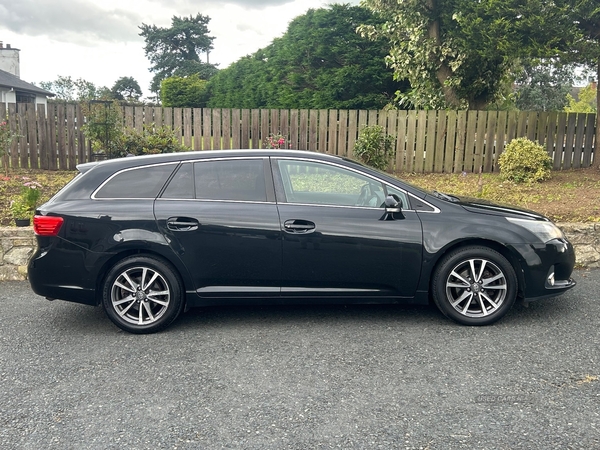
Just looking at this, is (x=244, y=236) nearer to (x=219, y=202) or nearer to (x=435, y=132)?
(x=219, y=202)

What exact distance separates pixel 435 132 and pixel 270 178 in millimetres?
8669

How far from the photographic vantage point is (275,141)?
12.5 meters

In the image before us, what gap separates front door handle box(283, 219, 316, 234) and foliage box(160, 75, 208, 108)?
2529cm

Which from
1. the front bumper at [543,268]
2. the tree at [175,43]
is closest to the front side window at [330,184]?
the front bumper at [543,268]

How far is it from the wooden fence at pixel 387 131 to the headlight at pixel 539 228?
780 cm

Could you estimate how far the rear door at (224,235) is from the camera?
187 inches

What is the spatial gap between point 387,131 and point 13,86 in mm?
30627

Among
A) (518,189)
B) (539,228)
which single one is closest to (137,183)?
(539,228)

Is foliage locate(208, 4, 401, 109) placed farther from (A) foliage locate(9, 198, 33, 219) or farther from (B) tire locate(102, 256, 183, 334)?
(B) tire locate(102, 256, 183, 334)

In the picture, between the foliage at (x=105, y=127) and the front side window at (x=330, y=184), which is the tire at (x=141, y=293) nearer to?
the front side window at (x=330, y=184)

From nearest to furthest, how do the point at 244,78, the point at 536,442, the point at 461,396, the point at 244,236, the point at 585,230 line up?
the point at 536,442 → the point at 461,396 → the point at 244,236 → the point at 585,230 → the point at 244,78

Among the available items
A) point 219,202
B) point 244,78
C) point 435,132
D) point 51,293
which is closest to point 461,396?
point 219,202

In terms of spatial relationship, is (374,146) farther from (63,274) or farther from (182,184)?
(63,274)

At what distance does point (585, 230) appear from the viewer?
6.93m
